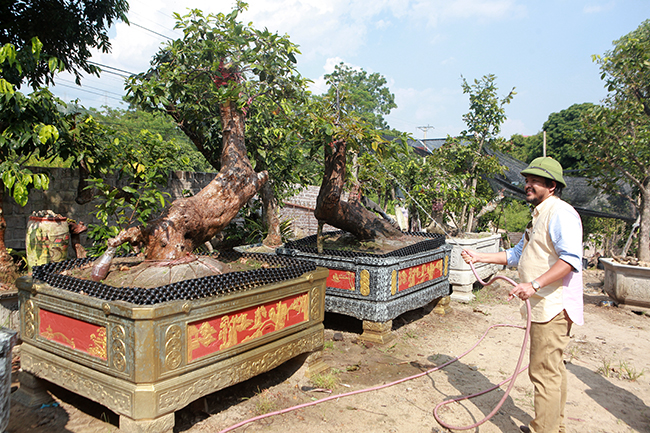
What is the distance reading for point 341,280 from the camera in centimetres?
509

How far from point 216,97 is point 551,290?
3317 millimetres

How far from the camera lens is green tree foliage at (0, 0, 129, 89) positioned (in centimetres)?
503

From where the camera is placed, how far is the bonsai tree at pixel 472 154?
338 inches

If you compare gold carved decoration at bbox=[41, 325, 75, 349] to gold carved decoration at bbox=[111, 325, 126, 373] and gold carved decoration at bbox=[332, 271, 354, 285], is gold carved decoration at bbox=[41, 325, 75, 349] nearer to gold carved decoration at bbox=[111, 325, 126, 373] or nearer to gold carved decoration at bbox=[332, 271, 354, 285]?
gold carved decoration at bbox=[111, 325, 126, 373]

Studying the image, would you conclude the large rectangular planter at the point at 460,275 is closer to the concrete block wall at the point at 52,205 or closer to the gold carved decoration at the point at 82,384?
the concrete block wall at the point at 52,205

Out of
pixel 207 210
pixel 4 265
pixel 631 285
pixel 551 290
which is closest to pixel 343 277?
pixel 207 210

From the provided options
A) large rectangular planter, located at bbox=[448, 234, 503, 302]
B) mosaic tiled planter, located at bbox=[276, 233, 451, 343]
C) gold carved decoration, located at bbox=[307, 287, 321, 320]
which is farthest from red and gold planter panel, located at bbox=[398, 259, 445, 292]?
gold carved decoration, located at bbox=[307, 287, 321, 320]

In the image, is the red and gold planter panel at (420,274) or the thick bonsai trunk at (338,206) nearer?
the thick bonsai trunk at (338,206)

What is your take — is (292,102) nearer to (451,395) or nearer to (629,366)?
(451,395)

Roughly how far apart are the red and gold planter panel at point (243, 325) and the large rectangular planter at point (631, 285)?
5.81m

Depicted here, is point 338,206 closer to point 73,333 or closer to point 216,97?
point 216,97

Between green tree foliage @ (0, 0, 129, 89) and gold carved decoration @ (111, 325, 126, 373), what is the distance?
3167 millimetres

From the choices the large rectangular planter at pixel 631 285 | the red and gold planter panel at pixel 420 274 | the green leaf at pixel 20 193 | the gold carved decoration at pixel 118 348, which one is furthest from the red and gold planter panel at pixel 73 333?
the large rectangular planter at pixel 631 285

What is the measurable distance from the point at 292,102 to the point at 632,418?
4.24 meters
